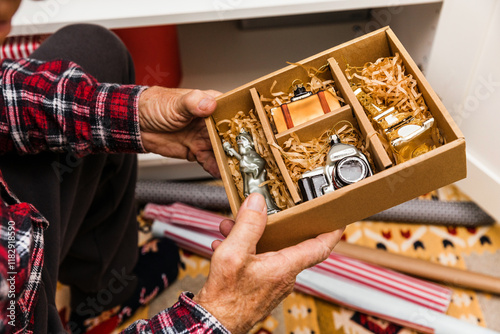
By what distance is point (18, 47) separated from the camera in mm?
1029

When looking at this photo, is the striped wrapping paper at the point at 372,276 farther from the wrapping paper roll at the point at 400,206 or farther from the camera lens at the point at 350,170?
the camera lens at the point at 350,170

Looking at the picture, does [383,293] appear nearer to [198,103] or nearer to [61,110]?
[198,103]

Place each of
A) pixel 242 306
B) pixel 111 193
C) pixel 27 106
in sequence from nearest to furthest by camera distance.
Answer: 1. pixel 242 306
2. pixel 27 106
3. pixel 111 193

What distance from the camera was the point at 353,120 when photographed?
24.5 inches

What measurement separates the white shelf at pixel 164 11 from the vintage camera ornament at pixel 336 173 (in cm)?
42

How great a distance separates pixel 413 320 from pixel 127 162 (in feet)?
2.31

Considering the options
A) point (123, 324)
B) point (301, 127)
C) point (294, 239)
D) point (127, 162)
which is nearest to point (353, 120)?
point (301, 127)

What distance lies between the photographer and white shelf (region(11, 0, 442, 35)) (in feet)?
2.84

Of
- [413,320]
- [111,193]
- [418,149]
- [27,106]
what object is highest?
[27,106]

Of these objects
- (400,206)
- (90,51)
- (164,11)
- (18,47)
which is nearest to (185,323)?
(90,51)

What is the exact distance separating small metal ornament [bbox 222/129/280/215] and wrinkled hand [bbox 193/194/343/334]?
0.23ft

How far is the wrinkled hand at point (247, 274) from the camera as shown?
512 mm

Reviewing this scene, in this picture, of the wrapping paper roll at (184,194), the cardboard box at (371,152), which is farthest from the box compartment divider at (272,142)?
the wrapping paper roll at (184,194)

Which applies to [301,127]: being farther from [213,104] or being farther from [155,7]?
[155,7]
